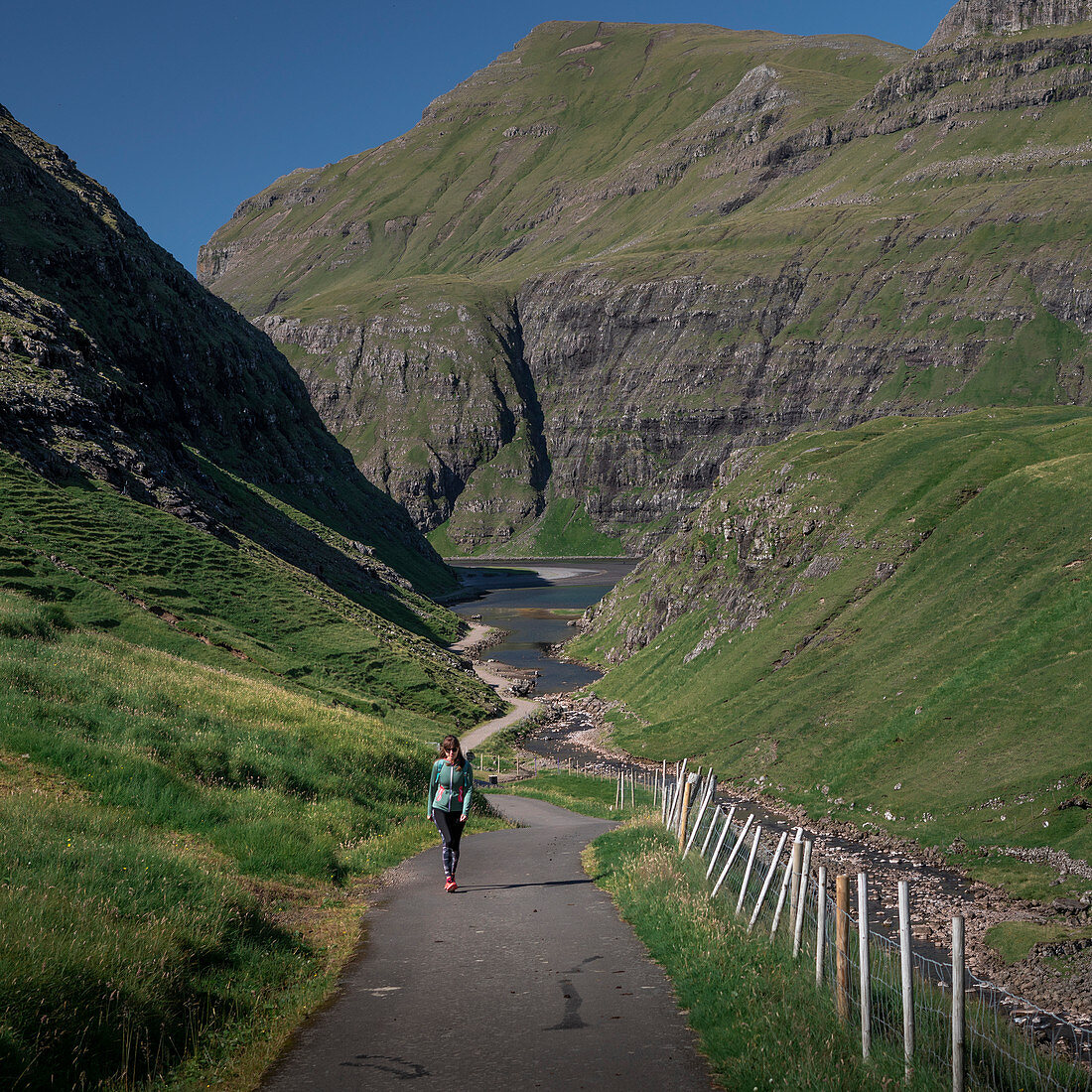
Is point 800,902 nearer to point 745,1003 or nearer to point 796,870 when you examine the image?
point 796,870

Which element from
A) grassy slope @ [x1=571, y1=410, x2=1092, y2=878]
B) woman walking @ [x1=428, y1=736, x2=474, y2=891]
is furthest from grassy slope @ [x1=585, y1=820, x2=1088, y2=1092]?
grassy slope @ [x1=571, y1=410, x2=1092, y2=878]

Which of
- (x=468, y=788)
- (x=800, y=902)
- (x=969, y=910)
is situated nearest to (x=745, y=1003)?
(x=800, y=902)

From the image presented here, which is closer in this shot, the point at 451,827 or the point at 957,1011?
the point at 957,1011

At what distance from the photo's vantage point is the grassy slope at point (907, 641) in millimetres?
40938

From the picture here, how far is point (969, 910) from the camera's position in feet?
106

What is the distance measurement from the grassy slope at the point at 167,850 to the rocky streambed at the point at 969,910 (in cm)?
1075

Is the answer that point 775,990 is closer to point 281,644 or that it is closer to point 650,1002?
point 650,1002

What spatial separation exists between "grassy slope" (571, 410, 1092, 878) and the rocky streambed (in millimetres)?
1508

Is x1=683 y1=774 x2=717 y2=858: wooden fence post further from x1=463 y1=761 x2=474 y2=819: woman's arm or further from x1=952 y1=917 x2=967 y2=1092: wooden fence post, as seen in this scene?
x1=952 y1=917 x2=967 y2=1092: wooden fence post

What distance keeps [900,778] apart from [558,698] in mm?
63511

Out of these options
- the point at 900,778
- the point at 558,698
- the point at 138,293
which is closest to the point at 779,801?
the point at 900,778

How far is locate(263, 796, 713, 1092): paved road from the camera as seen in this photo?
10.2 meters

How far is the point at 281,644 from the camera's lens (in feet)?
269

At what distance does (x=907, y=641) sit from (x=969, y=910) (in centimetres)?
2699
